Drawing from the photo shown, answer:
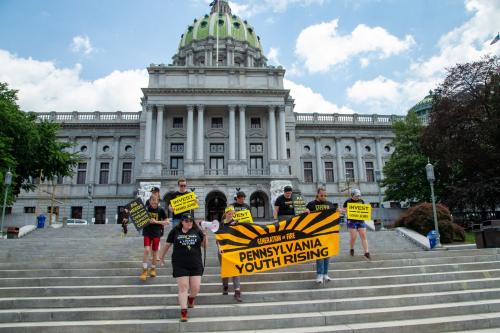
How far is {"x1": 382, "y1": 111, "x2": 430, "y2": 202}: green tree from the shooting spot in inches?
1324

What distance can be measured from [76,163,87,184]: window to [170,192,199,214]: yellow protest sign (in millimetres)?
40878

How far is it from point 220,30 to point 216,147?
3455 cm

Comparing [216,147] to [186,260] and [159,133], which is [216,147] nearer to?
[159,133]

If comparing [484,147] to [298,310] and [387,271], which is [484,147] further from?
[298,310]

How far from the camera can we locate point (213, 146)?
133 ft

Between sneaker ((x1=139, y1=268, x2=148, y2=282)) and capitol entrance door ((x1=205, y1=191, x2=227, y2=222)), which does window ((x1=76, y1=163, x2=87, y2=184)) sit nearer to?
capitol entrance door ((x1=205, y1=191, x2=227, y2=222))

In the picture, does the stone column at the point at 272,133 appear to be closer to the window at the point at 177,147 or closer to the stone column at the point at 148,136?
the window at the point at 177,147

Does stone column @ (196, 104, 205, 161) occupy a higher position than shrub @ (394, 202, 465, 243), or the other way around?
stone column @ (196, 104, 205, 161)

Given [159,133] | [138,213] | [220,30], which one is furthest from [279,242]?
[220,30]

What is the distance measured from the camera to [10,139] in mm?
23453

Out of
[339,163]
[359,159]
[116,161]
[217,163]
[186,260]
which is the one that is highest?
[359,159]

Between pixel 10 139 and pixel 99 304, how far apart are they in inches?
816

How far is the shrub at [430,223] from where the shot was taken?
16948mm

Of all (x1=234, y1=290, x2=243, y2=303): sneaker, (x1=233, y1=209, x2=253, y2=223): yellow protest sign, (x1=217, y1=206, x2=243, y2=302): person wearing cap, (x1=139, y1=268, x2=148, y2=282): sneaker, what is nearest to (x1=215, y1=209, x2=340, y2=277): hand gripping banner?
(x1=217, y1=206, x2=243, y2=302): person wearing cap
